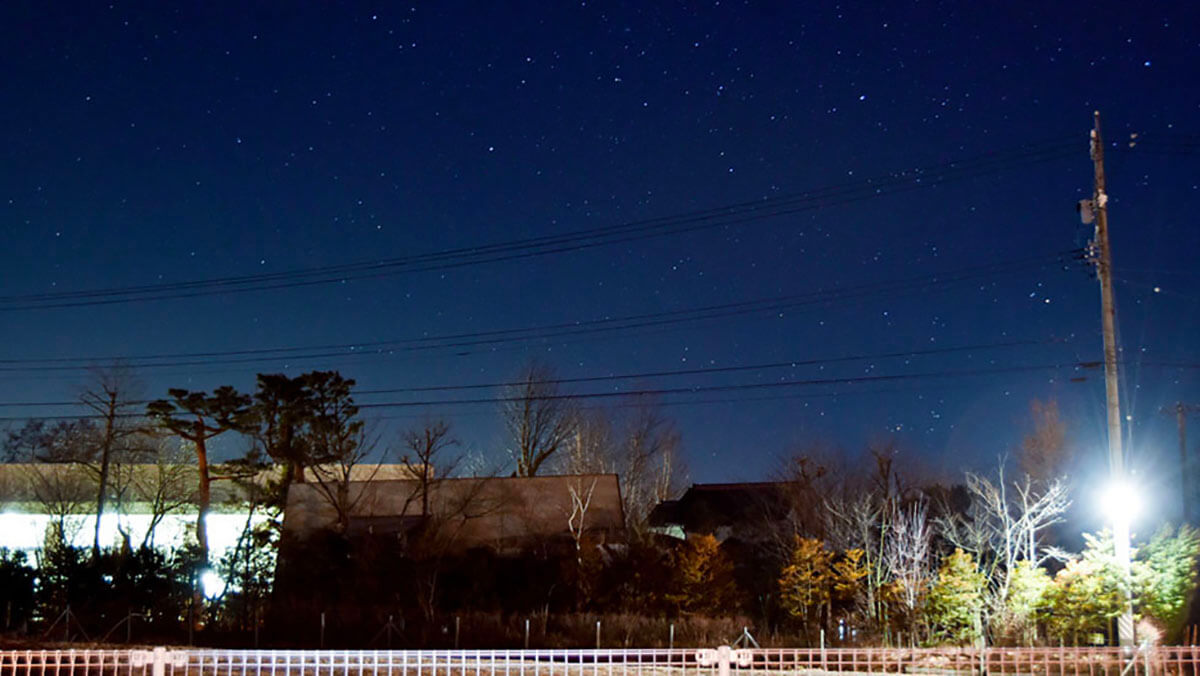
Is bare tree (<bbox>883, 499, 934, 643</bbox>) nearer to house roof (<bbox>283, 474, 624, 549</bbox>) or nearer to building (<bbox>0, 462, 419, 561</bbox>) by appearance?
house roof (<bbox>283, 474, 624, 549</bbox>)

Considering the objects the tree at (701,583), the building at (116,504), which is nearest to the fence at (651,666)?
the tree at (701,583)

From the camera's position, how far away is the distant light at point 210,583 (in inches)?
1555

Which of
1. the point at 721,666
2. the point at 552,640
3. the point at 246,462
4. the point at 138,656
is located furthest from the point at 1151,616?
the point at 246,462

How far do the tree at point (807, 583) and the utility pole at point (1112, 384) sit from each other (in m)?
11.0

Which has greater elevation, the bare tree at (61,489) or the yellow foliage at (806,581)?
the bare tree at (61,489)

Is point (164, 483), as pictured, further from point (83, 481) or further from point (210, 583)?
point (210, 583)

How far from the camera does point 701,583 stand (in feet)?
100

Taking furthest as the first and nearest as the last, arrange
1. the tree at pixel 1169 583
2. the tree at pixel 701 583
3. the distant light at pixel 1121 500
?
the tree at pixel 701 583 → the tree at pixel 1169 583 → the distant light at pixel 1121 500

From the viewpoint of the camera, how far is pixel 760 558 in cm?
4478

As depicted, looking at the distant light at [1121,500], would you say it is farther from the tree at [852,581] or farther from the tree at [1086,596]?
the tree at [852,581]

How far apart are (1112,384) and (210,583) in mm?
32385

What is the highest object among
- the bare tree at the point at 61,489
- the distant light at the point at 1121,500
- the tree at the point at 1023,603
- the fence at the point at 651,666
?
the bare tree at the point at 61,489

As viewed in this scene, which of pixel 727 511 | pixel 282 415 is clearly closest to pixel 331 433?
pixel 282 415

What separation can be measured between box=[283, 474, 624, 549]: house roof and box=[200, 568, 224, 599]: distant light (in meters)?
3.77
